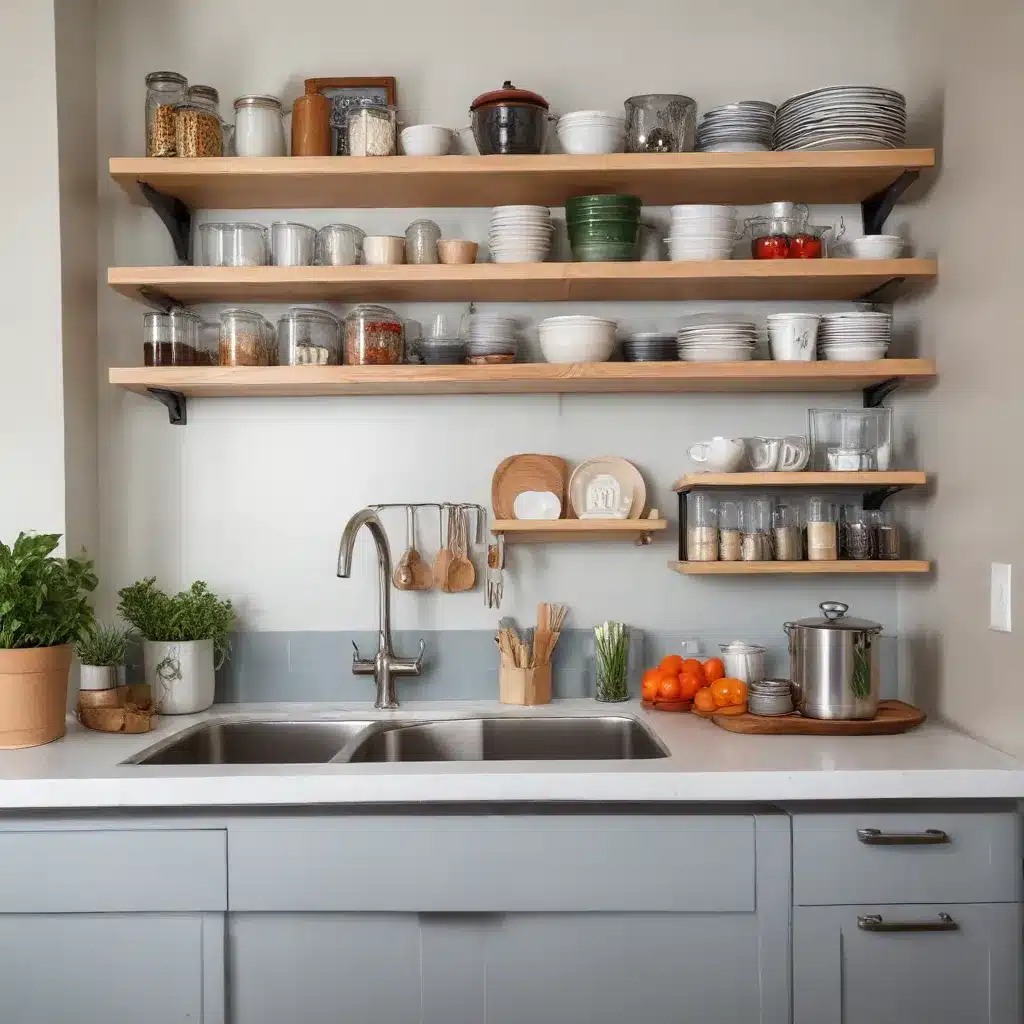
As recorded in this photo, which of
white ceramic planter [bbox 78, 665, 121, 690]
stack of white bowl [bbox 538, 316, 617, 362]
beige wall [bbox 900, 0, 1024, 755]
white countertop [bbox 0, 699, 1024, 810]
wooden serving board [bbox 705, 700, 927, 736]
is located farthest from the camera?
stack of white bowl [bbox 538, 316, 617, 362]

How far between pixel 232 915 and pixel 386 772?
37 centimetres

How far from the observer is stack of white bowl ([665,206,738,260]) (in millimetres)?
2408

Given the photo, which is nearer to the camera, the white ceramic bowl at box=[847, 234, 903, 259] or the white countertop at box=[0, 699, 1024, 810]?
the white countertop at box=[0, 699, 1024, 810]

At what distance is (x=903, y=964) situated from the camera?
73.8 inches

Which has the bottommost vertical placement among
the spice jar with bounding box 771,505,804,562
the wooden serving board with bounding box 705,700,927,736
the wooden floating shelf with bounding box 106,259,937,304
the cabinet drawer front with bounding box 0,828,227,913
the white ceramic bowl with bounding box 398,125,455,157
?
the cabinet drawer front with bounding box 0,828,227,913

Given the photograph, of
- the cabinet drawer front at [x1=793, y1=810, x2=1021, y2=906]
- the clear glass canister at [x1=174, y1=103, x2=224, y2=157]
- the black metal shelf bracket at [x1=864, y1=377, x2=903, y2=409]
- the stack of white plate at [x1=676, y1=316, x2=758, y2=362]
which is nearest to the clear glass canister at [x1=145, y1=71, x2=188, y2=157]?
the clear glass canister at [x1=174, y1=103, x2=224, y2=157]

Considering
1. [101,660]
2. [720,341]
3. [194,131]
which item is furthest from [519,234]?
[101,660]

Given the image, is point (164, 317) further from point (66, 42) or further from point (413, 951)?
point (413, 951)

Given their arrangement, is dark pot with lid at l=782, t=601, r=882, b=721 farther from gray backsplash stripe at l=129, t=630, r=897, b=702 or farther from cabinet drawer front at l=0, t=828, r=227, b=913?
cabinet drawer front at l=0, t=828, r=227, b=913

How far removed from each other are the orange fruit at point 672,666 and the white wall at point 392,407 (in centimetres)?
20

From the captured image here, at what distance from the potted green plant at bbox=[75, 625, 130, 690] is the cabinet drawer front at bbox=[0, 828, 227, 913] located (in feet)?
1.61

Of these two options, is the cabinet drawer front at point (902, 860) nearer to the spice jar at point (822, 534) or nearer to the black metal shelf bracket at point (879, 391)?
the spice jar at point (822, 534)

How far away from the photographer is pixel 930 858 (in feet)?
6.17

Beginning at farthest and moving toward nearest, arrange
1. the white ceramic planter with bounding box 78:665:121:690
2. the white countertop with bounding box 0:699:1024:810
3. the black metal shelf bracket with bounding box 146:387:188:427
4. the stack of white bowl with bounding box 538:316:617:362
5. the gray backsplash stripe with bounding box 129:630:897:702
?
the gray backsplash stripe with bounding box 129:630:897:702 < the black metal shelf bracket with bounding box 146:387:188:427 < the stack of white bowl with bounding box 538:316:617:362 < the white ceramic planter with bounding box 78:665:121:690 < the white countertop with bounding box 0:699:1024:810
